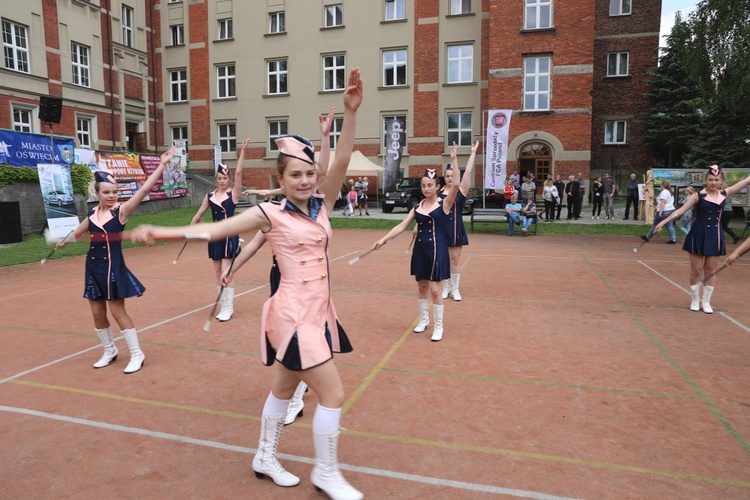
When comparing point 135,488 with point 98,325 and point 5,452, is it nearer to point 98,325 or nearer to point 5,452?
point 5,452

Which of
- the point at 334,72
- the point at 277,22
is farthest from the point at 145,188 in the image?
the point at 277,22

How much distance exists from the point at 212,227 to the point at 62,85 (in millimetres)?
31375

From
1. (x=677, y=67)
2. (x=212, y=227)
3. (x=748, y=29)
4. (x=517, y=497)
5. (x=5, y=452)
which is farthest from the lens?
(x=677, y=67)

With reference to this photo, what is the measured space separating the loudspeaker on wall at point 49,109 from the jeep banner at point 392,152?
49.5 ft

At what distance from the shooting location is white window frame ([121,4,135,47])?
1319 inches

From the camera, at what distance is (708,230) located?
8.12m

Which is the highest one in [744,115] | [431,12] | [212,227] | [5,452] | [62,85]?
[431,12]

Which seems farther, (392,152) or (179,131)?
(179,131)

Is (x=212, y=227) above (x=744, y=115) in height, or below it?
below

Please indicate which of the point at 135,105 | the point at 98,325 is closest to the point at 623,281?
the point at 98,325

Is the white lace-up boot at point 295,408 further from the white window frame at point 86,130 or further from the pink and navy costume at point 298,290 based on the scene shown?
the white window frame at point 86,130

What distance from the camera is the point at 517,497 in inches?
132

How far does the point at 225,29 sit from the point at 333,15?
7.78 metres

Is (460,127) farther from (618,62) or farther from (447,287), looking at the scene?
(447,287)
